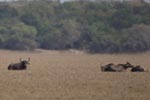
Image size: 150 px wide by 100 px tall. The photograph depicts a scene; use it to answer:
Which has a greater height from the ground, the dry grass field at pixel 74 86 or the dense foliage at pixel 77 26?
the dense foliage at pixel 77 26

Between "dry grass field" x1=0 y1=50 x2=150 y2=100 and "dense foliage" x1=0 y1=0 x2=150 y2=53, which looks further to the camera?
"dense foliage" x1=0 y1=0 x2=150 y2=53

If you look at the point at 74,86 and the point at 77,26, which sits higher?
the point at 77,26

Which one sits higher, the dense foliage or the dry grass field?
the dense foliage

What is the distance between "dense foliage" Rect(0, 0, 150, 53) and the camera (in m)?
64.9

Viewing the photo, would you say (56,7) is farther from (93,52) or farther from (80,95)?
(80,95)

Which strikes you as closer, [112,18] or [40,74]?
[40,74]

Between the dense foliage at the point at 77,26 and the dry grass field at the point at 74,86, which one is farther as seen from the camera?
the dense foliage at the point at 77,26

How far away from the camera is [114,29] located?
71.1 meters

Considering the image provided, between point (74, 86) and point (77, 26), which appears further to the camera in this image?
point (77, 26)

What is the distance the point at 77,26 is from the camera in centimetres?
7156

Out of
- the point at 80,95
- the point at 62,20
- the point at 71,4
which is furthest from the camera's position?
the point at 71,4

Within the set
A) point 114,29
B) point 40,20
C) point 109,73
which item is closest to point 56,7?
point 40,20

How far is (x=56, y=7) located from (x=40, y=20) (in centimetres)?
833

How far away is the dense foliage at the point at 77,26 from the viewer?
64875 millimetres
